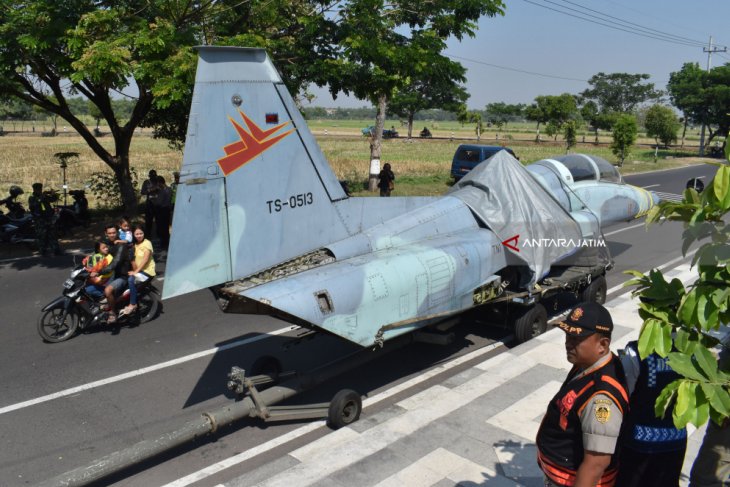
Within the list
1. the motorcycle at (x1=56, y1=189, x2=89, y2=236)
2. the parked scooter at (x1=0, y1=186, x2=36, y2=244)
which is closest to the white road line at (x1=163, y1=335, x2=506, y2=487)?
the parked scooter at (x1=0, y1=186, x2=36, y2=244)

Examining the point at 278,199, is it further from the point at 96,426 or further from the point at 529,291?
the point at 529,291

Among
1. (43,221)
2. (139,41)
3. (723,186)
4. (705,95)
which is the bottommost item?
(43,221)

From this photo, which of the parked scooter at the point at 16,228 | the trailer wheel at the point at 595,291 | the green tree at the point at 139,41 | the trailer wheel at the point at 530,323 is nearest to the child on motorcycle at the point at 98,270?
the green tree at the point at 139,41

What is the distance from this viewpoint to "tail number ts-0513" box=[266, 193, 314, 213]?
6.69 meters

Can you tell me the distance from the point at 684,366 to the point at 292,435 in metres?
4.93

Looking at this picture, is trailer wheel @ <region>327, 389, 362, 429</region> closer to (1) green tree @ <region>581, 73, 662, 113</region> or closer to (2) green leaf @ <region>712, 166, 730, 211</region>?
(2) green leaf @ <region>712, 166, 730, 211</region>

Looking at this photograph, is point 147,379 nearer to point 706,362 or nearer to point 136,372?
point 136,372

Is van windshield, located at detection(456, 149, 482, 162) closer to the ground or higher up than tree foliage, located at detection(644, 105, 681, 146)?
closer to the ground

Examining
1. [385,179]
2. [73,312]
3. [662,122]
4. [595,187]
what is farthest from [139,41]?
[662,122]

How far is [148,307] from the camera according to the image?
34.2ft

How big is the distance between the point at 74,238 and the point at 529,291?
13.7 metres

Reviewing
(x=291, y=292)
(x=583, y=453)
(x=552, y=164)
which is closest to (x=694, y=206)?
(x=583, y=453)

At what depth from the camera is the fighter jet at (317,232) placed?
5.97 metres

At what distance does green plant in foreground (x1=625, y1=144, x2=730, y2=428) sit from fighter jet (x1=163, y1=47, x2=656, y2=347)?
3.79 metres
